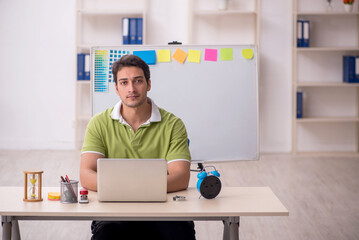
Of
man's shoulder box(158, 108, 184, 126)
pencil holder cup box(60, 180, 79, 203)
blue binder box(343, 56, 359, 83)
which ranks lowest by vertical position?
pencil holder cup box(60, 180, 79, 203)

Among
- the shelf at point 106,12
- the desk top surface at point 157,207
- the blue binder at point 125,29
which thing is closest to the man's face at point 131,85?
the desk top surface at point 157,207

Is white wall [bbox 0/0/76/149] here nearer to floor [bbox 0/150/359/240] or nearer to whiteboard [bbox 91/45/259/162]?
floor [bbox 0/150/359/240]

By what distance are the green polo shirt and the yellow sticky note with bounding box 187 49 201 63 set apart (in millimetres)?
1240

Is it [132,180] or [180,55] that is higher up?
[180,55]

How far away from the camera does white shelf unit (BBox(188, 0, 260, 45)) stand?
6.54 meters

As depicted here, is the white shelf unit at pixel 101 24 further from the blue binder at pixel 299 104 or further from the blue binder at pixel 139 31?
the blue binder at pixel 299 104

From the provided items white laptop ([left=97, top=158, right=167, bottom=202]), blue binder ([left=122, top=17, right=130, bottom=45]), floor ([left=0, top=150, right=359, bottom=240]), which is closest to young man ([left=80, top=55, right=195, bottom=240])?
white laptop ([left=97, top=158, right=167, bottom=202])

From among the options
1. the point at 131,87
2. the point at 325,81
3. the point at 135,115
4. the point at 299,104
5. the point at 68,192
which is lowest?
the point at 68,192

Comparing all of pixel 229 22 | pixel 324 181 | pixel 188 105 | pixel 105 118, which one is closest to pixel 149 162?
pixel 105 118

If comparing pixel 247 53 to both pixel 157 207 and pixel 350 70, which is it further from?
pixel 350 70

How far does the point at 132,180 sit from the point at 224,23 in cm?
478

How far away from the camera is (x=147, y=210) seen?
1958 mm

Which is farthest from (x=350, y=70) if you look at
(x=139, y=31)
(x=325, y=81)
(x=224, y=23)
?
(x=139, y=31)

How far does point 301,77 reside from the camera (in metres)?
6.62
